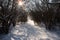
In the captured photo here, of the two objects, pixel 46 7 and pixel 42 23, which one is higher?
pixel 46 7

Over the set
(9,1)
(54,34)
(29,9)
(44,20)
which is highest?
(9,1)

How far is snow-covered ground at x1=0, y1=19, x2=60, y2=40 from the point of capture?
15.9 feet

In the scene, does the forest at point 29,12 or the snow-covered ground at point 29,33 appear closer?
the snow-covered ground at point 29,33

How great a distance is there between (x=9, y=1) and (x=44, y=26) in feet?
5.74

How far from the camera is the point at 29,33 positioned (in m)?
5.18

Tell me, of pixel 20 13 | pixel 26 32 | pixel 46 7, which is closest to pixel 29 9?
pixel 20 13

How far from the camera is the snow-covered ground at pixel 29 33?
484cm

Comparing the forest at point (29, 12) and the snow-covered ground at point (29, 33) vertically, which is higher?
the forest at point (29, 12)

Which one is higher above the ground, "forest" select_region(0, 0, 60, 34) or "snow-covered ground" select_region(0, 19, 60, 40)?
"forest" select_region(0, 0, 60, 34)

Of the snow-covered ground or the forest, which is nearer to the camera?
Result: the snow-covered ground

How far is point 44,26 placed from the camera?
5.70m

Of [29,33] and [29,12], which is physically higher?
[29,12]

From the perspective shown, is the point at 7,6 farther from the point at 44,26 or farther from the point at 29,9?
the point at 44,26

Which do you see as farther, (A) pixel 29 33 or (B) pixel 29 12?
(B) pixel 29 12
